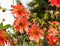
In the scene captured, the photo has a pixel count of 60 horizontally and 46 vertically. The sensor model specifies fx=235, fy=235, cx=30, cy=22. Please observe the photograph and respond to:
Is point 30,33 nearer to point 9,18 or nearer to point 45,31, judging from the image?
point 45,31

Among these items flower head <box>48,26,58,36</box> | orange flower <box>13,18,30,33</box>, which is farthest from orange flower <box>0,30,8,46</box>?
flower head <box>48,26,58,36</box>

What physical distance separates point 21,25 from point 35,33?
0.18ft

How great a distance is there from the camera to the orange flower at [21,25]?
761 mm

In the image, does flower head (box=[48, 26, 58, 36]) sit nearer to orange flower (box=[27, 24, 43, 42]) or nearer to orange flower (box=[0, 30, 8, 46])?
orange flower (box=[27, 24, 43, 42])

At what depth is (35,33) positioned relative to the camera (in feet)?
2.57

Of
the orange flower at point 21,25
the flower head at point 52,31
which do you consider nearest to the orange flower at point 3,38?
the orange flower at point 21,25

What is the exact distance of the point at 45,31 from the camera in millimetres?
815

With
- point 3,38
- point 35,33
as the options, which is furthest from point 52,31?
point 3,38

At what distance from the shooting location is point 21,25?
2.54 feet

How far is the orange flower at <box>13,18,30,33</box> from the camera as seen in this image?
2.50 ft

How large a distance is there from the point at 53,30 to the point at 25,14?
11cm

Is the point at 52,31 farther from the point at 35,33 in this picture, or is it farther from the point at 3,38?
the point at 3,38

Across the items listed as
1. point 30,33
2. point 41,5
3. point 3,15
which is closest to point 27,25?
point 30,33

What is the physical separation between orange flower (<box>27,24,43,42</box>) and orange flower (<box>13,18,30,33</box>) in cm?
2
